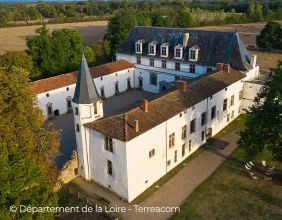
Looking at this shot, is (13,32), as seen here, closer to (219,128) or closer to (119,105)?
(119,105)

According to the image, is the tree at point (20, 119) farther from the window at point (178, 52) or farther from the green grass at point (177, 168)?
the window at point (178, 52)

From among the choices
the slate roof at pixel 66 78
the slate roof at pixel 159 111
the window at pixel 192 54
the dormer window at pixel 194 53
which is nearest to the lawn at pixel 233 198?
the slate roof at pixel 159 111

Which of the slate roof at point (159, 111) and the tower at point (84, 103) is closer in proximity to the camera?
the slate roof at point (159, 111)

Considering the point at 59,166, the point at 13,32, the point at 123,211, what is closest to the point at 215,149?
the point at 123,211

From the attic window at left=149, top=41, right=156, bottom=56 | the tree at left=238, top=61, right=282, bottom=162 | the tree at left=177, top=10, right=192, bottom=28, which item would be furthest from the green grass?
the tree at left=177, top=10, right=192, bottom=28

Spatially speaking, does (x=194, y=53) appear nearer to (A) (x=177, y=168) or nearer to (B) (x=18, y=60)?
(A) (x=177, y=168)
